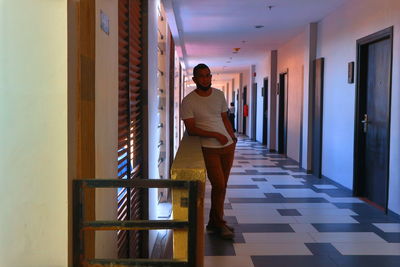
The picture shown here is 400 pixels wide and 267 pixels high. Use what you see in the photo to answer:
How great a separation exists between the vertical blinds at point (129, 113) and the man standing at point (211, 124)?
45 cm

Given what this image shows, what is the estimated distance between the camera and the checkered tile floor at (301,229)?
3537mm

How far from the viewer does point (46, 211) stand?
1535 millimetres

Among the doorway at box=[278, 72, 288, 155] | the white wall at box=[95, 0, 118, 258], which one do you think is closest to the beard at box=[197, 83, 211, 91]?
the white wall at box=[95, 0, 118, 258]

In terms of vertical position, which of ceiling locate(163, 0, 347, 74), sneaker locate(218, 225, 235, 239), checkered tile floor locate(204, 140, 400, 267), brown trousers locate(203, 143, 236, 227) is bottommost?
checkered tile floor locate(204, 140, 400, 267)

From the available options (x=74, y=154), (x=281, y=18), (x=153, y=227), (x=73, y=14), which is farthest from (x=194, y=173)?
(x=281, y=18)

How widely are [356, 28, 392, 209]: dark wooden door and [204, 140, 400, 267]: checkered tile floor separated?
0.28 metres

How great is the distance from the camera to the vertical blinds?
2.81m

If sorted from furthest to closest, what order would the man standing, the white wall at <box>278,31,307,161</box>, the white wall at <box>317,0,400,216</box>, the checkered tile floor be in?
the white wall at <box>278,31,307,161</box> → the white wall at <box>317,0,400,216</box> → the man standing → the checkered tile floor

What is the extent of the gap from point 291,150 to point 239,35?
115 inches

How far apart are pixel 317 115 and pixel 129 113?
5.43 meters

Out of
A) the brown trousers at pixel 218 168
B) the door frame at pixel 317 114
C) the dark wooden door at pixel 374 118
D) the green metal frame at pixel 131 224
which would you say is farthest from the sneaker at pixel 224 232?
the door frame at pixel 317 114

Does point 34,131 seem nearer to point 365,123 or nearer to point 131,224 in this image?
point 131,224

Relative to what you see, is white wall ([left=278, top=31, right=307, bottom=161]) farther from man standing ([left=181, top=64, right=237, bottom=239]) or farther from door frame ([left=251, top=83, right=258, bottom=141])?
man standing ([left=181, top=64, right=237, bottom=239])

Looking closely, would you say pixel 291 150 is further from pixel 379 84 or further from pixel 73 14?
pixel 73 14
